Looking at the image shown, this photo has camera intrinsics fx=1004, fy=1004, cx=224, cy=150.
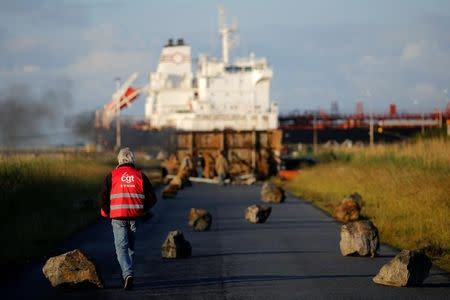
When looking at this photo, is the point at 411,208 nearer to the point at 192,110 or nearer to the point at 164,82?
the point at 192,110

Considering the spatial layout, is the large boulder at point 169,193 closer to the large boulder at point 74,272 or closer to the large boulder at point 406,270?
the large boulder at point 74,272

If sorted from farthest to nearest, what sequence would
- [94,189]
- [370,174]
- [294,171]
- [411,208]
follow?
[294,171] < [370,174] < [94,189] < [411,208]

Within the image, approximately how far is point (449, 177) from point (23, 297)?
52.3ft

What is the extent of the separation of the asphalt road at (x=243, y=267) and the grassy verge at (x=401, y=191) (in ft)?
3.52

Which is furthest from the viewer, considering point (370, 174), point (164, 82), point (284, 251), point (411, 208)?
point (164, 82)

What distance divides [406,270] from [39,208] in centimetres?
1309

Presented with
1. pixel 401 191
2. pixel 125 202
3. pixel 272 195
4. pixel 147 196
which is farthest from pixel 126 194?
pixel 272 195

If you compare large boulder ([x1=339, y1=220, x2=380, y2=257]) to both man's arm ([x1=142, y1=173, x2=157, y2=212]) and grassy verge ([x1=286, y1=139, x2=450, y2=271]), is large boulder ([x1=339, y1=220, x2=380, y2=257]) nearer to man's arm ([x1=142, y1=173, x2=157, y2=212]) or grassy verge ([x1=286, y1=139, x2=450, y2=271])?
grassy verge ([x1=286, y1=139, x2=450, y2=271])

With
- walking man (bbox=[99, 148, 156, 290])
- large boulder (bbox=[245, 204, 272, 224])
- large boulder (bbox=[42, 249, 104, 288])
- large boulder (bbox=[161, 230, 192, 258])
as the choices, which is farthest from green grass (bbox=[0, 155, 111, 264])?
large boulder (bbox=[245, 204, 272, 224])

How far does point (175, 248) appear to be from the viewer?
16.3 metres

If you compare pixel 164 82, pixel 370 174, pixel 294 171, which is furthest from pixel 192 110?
pixel 370 174

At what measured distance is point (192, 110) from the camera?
9100 cm

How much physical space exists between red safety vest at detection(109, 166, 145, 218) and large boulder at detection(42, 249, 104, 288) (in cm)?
70

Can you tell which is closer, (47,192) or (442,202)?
(442,202)
